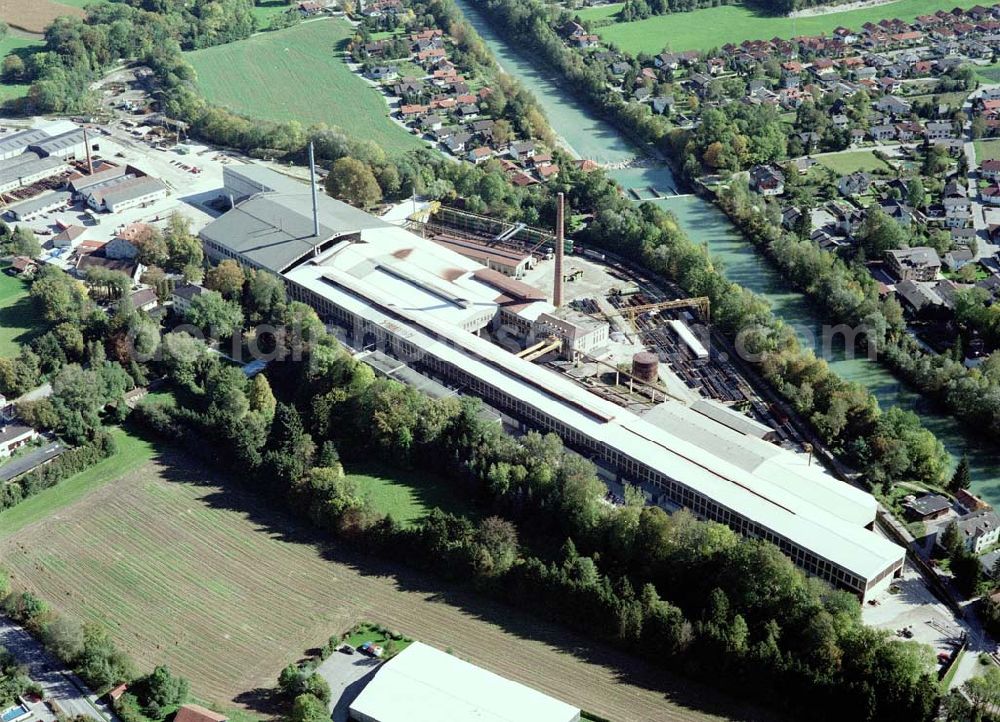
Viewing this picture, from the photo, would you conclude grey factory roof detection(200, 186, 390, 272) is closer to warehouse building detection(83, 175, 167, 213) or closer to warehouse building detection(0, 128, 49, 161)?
warehouse building detection(83, 175, 167, 213)

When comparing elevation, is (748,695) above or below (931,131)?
below

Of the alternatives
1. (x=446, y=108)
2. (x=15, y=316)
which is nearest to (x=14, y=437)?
(x=15, y=316)

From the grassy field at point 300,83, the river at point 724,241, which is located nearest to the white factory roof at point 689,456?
the river at point 724,241

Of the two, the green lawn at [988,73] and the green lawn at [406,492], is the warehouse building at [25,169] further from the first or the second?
the green lawn at [988,73]

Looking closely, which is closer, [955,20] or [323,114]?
[323,114]

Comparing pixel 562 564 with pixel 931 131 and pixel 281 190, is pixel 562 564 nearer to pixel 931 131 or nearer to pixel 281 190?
pixel 281 190

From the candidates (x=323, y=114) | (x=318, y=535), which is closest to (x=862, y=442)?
(x=318, y=535)

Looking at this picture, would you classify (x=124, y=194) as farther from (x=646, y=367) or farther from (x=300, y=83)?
(x=646, y=367)
